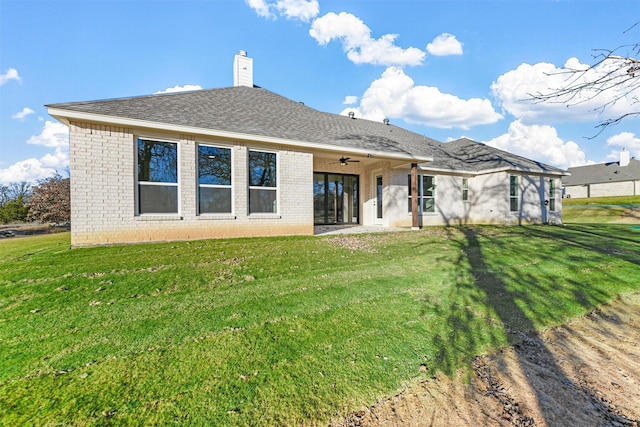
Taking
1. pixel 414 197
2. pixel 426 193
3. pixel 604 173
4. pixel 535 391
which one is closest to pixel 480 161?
pixel 426 193

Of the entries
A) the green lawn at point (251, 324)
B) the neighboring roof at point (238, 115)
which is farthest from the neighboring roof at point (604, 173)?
the green lawn at point (251, 324)

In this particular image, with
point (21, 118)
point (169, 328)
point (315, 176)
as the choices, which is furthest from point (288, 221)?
point (21, 118)

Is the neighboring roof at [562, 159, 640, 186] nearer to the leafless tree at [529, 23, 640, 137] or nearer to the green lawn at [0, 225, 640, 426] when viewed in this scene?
the green lawn at [0, 225, 640, 426]

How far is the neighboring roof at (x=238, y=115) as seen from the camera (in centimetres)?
684

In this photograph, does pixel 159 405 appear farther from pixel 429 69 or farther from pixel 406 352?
pixel 429 69

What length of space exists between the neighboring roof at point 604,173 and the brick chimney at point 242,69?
172ft

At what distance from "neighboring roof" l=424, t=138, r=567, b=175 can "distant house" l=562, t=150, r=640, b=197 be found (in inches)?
1319

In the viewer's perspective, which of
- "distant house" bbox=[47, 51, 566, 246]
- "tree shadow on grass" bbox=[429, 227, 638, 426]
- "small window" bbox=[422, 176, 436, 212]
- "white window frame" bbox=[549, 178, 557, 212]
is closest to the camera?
"tree shadow on grass" bbox=[429, 227, 638, 426]

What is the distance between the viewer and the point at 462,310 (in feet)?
11.5

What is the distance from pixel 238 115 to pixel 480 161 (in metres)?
13.4

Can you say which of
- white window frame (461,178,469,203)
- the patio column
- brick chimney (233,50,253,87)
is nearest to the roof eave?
the patio column

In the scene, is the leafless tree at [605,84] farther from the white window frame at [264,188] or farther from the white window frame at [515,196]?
the white window frame at [515,196]

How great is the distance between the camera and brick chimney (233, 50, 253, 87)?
12.2 metres

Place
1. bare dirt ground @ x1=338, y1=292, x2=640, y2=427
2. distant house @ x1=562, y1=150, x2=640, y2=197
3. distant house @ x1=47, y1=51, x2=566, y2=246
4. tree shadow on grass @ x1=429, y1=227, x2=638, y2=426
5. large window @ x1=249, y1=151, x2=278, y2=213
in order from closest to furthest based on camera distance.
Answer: bare dirt ground @ x1=338, y1=292, x2=640, y2=427, tree shadow on grass @ x1=429, y1=227, x2=638, y2=426, distant house @ x1=47, y1=51, x2=566, y2=246, large window @ x1=249, y1=151, x2=278, y2=213, distant house @ x1=562, y1=150, x2=640, y2=197
